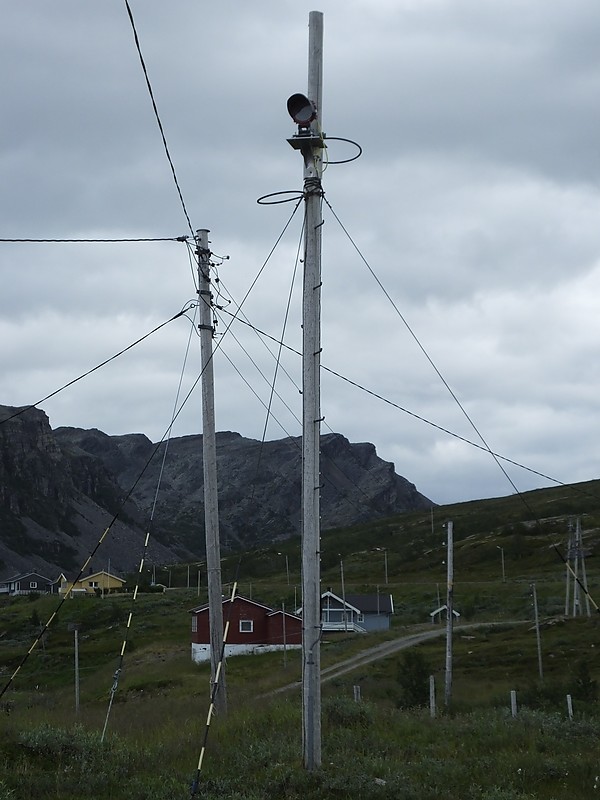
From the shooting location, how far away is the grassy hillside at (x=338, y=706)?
12.1 metres

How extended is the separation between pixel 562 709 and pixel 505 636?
114 feet

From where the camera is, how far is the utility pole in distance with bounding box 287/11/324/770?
12336 mm

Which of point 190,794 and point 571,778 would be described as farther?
point 571,778

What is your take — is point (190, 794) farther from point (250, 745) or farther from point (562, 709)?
point (562, 709)

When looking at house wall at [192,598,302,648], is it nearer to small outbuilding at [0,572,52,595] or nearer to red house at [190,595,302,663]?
red house at [190,595,302,663]

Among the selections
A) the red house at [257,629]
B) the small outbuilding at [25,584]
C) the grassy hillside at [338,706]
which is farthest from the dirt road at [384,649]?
the small outbuilding at [25,584]

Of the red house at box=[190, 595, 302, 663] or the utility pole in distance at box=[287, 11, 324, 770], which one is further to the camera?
the red house at box=[190, 595, 302, 663]

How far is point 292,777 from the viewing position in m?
11.8

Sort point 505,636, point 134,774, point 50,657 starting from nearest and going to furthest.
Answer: point 134,774 < point 505,636 < point 50,657

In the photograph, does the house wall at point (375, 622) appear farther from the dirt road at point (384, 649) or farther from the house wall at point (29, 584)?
the house wall at point (29, 584)

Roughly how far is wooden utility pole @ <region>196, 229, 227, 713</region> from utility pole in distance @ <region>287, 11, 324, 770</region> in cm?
509

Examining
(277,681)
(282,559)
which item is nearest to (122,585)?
(282,559)

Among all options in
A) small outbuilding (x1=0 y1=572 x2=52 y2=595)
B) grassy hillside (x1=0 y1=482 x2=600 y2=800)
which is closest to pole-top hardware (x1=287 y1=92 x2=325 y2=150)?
grassy hillside (x1=0 y1=482 x2=600 y2=800)

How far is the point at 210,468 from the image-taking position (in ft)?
59.4
